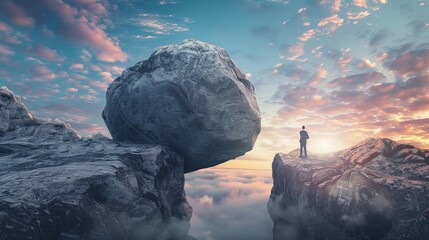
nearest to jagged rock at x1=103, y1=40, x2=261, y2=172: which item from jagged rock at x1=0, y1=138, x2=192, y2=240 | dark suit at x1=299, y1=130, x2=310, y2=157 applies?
jagged rock at x1=0, y1=138, x2=192, y2=240

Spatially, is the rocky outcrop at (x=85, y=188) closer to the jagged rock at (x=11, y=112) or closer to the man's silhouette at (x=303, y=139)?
the jagged rock at (x=11, y=112)

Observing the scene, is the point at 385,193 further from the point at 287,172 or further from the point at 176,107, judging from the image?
the point at 176,107

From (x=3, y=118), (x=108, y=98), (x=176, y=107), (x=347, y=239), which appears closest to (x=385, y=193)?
(x=347, y=239)

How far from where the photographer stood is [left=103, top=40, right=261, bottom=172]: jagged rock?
10688 mm

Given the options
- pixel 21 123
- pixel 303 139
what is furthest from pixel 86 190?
pixel 303 139

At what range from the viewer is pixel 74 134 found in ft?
48.4

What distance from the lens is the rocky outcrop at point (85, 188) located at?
6727 millimetres

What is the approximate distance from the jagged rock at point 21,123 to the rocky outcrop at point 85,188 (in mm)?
68

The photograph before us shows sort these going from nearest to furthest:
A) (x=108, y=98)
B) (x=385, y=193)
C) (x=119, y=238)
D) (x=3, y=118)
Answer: (x=119, y=238) → (x=385, y=193) → (x=3, y=118) → (x=108, y=98)

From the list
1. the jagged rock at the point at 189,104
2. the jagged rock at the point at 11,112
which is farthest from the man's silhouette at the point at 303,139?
the jagged rock at the point at 11,112

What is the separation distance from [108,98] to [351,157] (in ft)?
40.9

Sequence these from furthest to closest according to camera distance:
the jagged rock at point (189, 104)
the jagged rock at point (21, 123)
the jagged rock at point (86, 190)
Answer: the jagged rock at point (21, 123)
the jagged rock at point (189, 104)
the jagged rock at point (86, 190)

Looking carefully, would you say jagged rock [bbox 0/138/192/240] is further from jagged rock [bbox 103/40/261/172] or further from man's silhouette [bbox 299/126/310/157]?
man's silhouette [bbox 299/126/310/157]

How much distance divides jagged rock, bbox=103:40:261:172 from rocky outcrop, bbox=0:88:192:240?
1.23 metres
